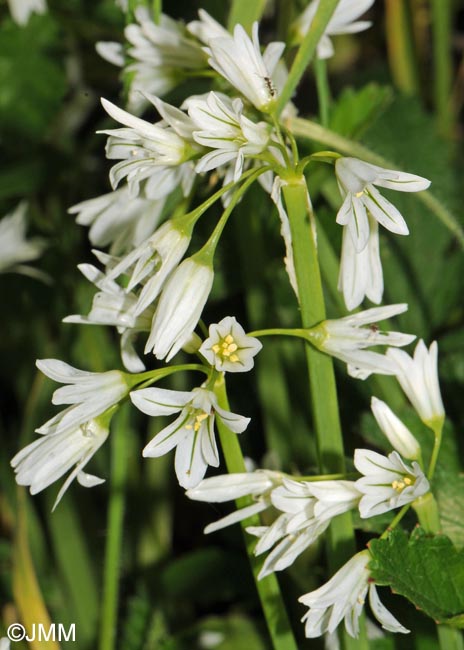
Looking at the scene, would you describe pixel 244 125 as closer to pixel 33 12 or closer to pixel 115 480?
pixel 115 480

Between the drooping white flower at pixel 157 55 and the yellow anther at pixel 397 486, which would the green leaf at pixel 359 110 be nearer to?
the drooping white flower at pixel 157 55

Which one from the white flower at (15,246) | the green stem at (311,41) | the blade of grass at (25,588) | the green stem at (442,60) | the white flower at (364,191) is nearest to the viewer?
the white flower at (364,191)

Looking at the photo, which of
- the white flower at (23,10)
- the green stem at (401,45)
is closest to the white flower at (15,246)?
the white flower at (23,10)

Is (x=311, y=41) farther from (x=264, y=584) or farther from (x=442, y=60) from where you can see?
(x=442, y=60)

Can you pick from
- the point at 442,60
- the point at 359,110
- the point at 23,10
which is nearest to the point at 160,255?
the point at 359,110

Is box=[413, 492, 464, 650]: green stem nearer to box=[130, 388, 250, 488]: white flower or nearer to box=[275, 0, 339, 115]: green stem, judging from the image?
box=[130, 388, 250, 488]: white flower

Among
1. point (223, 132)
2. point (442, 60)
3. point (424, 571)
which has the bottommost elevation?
point (424, 571)
